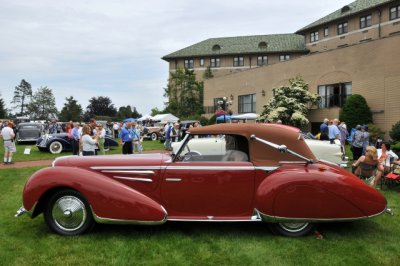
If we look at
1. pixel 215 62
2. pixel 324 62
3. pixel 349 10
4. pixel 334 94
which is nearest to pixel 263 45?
pixel 215 62

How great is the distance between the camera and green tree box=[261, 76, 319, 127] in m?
28.9

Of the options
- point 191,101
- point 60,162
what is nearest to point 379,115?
point 60,162

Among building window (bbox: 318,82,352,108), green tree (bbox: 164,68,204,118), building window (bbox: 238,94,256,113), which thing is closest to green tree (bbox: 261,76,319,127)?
building window (bbox: 318,82,352,108)

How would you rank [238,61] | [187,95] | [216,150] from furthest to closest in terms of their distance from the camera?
[238,61]
[187,95]
[216,150]

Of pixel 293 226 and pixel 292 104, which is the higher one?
pixel 292 104

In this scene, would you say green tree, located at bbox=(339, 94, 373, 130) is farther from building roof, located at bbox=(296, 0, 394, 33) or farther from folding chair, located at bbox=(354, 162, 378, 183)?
building roof, located at bbox=(296, 0, 394, 33)

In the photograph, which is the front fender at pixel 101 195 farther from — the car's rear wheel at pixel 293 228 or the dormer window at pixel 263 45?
the dormer window at pixel 263 45

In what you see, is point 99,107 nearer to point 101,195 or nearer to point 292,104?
point 292,104

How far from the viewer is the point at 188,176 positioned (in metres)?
5.62

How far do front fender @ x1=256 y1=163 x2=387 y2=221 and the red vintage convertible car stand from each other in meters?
0.01

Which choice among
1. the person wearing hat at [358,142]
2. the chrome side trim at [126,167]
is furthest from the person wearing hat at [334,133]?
the chrome side trim at [126,167]

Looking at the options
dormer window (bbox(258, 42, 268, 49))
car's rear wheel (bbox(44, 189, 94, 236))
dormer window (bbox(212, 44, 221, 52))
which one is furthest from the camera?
dormer window (bbox(212, 44, 221, 52))

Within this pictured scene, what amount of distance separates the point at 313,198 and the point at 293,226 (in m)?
0.60

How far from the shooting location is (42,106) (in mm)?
115750
